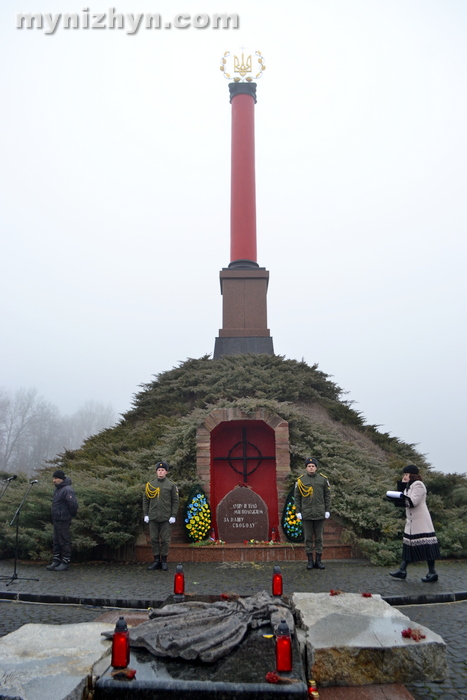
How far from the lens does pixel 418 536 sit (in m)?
7.80

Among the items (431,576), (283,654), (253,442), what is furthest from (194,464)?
(283,654)

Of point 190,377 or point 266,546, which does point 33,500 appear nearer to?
point 266,546

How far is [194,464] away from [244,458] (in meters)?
1.35

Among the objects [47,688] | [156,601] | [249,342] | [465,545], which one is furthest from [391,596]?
[249,342]

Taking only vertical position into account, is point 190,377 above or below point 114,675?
above

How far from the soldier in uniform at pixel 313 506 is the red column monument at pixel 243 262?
30.6 feet

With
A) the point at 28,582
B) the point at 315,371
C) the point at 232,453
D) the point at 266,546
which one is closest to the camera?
the point at 28,582

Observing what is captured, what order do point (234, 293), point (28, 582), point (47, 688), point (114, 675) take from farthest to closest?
point (234, 293) < point (28, 582) < point (114, 675) < point (47, 688)

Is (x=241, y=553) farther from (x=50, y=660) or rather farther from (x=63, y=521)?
(x=50, y=660)

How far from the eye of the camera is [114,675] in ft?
11.3

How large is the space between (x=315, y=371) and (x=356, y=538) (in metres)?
8.67

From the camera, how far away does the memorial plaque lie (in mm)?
10336

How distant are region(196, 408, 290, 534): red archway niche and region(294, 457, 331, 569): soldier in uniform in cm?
170

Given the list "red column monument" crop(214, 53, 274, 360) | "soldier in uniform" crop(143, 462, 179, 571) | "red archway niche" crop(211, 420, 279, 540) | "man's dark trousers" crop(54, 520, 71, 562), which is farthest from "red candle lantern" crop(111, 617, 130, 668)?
"red column monument" crop(214, 53, 274, 360)
